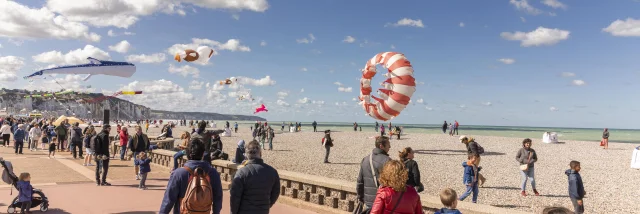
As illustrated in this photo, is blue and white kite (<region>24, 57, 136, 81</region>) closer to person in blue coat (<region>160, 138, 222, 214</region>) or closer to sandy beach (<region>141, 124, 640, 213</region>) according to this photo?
sandy beach (<region>141, 124, 640, 213</region>)

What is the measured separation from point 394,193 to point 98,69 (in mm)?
27638

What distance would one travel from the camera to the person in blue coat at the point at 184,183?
385cm

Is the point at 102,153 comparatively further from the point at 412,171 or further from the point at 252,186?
the point at 412,171

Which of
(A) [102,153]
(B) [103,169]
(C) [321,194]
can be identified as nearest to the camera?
(C) [321,194]

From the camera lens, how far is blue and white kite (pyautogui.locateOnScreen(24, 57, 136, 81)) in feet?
84.0

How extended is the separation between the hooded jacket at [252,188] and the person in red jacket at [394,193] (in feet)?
3.77

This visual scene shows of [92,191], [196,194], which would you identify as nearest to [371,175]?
[196,194]

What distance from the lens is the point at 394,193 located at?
336 centimetres

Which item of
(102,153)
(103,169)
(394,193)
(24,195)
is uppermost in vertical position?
(394,193)

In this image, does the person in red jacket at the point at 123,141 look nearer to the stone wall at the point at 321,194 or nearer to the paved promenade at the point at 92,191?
the paved promenade at the point at 92,191

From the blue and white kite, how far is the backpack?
24743mm

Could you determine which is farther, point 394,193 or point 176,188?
Answer: point 176,188

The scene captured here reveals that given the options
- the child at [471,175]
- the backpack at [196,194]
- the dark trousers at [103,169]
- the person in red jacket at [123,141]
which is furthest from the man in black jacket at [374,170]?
the person in red jacket at [123,141]

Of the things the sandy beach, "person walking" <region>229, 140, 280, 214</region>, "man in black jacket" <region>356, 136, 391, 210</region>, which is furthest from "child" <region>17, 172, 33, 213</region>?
the sandy beach
